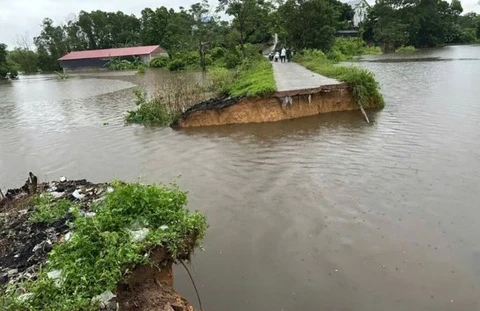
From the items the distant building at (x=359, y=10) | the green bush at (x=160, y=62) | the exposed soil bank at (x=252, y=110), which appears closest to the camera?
the exposed soil bank at (x=252, y=110)

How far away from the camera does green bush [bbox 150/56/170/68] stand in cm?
5372

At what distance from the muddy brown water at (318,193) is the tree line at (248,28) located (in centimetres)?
2573

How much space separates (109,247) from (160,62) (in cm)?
5325

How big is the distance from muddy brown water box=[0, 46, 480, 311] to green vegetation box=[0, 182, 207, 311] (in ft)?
3.86

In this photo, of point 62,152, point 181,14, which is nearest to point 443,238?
point 62,152

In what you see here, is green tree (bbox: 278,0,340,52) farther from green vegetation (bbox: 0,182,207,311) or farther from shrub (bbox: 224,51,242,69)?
green vegetation (bbox: 0,182,207,311)

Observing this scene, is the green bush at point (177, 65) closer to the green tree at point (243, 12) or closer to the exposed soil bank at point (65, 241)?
the green tree at point (243, 12)

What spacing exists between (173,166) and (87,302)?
6435 mm

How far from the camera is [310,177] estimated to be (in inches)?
316

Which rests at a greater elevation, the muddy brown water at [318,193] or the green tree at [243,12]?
the green tree at [243,12]

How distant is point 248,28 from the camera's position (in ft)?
134

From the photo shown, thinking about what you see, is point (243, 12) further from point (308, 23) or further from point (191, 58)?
point (191, 58)

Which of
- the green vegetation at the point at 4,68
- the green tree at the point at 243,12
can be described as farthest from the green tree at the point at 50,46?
the green tree at the point at 243,12

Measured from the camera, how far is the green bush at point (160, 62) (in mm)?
53719
